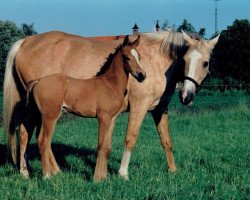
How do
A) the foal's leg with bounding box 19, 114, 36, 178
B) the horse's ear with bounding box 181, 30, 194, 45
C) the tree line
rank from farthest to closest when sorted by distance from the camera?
the tree line < the foal's leg with bounding box 19, 114, 36, 178 < the horse's ear with bounding box 181, 30, 194, 45

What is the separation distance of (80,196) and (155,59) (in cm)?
302

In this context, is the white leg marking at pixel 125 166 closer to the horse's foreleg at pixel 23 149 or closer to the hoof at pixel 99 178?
the hoof at pixel 99 178

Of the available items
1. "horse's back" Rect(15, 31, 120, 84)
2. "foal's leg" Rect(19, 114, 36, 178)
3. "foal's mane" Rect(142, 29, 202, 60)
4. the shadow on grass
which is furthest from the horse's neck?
"foal's leg" Rect(19, 114, 36, 178)

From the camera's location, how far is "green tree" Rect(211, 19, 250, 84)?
1872 inches

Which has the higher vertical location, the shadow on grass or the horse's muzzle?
the horse's muzzle

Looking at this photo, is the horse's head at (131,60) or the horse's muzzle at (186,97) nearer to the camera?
the horse's head at (131,60)

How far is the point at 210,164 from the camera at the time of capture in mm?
7512

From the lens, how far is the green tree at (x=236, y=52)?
4756 cm

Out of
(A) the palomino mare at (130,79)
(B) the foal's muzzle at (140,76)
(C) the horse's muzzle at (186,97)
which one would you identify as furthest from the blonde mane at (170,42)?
(B) the foal's muzzle at (140,76)

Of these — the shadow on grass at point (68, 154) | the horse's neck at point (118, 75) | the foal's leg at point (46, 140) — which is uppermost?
the horse's neck at point (118, 75)

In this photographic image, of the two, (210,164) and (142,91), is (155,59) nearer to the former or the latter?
(142,91)

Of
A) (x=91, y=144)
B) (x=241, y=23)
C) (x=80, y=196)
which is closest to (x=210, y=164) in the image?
(x=80, y=196)

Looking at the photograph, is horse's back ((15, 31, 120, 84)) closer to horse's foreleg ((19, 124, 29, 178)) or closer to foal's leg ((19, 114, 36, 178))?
foal's leg ((19, 114, 36, 178))

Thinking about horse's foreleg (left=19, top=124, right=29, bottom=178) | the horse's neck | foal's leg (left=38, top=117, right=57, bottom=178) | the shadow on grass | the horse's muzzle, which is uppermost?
the horse's neck
